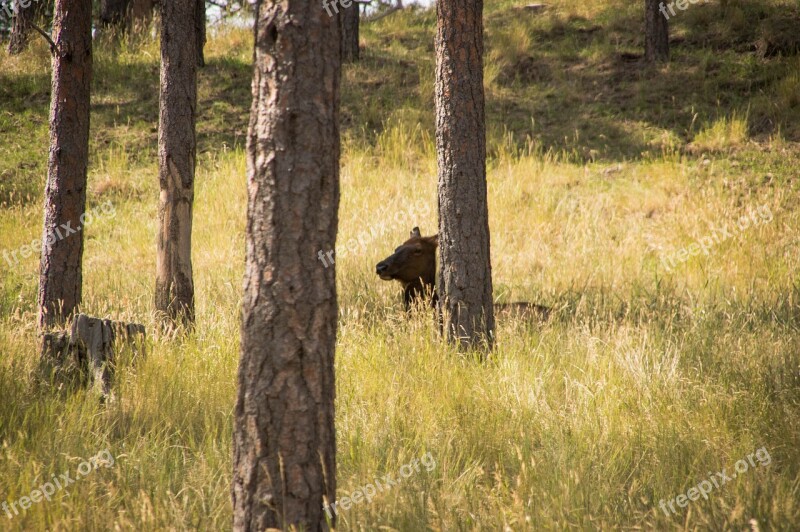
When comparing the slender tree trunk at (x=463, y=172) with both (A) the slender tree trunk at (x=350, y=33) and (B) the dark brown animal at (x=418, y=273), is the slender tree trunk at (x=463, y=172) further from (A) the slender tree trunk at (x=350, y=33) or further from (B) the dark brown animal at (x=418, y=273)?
(A) the slender tree trunk at (x=350, y=33)

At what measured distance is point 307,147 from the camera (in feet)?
8.71

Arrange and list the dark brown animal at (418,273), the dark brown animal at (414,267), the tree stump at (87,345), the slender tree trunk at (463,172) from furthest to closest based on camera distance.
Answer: the dark brown animal at (414,267) < the dark brown animal at (418,273) < the slender tree trunk at (463,172) < the tree stump at (87,345)

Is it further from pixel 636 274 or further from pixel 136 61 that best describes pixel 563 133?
pixel 136 61

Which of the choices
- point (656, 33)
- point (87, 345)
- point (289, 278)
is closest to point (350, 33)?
point (656, 33)

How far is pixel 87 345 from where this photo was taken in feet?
16.9

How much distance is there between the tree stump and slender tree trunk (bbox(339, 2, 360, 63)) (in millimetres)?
12215

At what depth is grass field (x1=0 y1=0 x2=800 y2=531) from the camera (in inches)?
141

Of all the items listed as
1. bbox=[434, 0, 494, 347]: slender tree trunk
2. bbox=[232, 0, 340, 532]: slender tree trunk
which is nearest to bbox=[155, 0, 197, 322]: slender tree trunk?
bbox=[434, 0, 494, 347]: slender tree trunk

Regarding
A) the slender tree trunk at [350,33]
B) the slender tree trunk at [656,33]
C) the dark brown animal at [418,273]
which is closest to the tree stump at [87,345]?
the dark brown animal at [418,273]

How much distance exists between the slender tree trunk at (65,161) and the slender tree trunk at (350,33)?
394 inches

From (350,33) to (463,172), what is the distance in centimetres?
1189

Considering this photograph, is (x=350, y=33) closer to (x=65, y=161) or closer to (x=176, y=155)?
(x=176, y=155)

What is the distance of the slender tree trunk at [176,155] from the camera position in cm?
652

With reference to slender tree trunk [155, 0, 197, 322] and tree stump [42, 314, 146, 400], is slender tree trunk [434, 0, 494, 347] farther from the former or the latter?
tree stump [42, 314, 146, 400]
